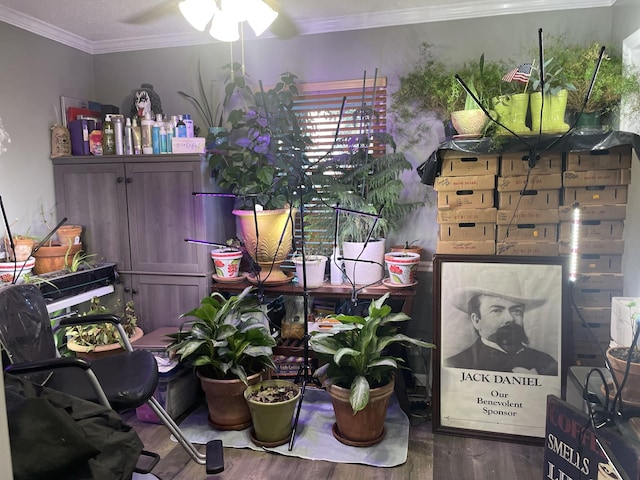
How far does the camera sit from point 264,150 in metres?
3.07

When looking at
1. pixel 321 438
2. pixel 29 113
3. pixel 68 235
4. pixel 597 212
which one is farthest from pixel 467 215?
pixel 29 113

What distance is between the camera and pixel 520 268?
98.3 inches

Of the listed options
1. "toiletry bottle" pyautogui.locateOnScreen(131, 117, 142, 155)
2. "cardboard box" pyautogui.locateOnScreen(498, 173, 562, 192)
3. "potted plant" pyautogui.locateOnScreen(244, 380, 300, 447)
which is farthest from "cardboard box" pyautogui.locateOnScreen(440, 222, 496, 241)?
"toiletry bottle" pyautogui.locateOnScreen(131, 117, 142, 155)

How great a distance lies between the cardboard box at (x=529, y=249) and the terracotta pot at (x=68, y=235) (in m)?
2.59

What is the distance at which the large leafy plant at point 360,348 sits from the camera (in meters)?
2.46

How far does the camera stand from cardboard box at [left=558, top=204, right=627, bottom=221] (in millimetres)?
2398

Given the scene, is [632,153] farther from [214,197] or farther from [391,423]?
[214,197]

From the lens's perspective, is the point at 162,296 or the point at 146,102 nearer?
the point at 162,296

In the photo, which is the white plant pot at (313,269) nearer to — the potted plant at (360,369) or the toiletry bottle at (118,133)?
the potted plant at (360,369)

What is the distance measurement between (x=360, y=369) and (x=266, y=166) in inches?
51.1

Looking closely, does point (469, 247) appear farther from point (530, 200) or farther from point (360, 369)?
point (360, 369)

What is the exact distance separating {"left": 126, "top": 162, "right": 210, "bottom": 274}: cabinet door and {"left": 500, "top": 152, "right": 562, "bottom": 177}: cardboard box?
1772 mm

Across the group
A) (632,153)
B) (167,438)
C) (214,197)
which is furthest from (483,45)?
(167,438)

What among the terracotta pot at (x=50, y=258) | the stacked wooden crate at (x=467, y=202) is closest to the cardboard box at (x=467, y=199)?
the stacked wooden crate at (x=467, y=202)
